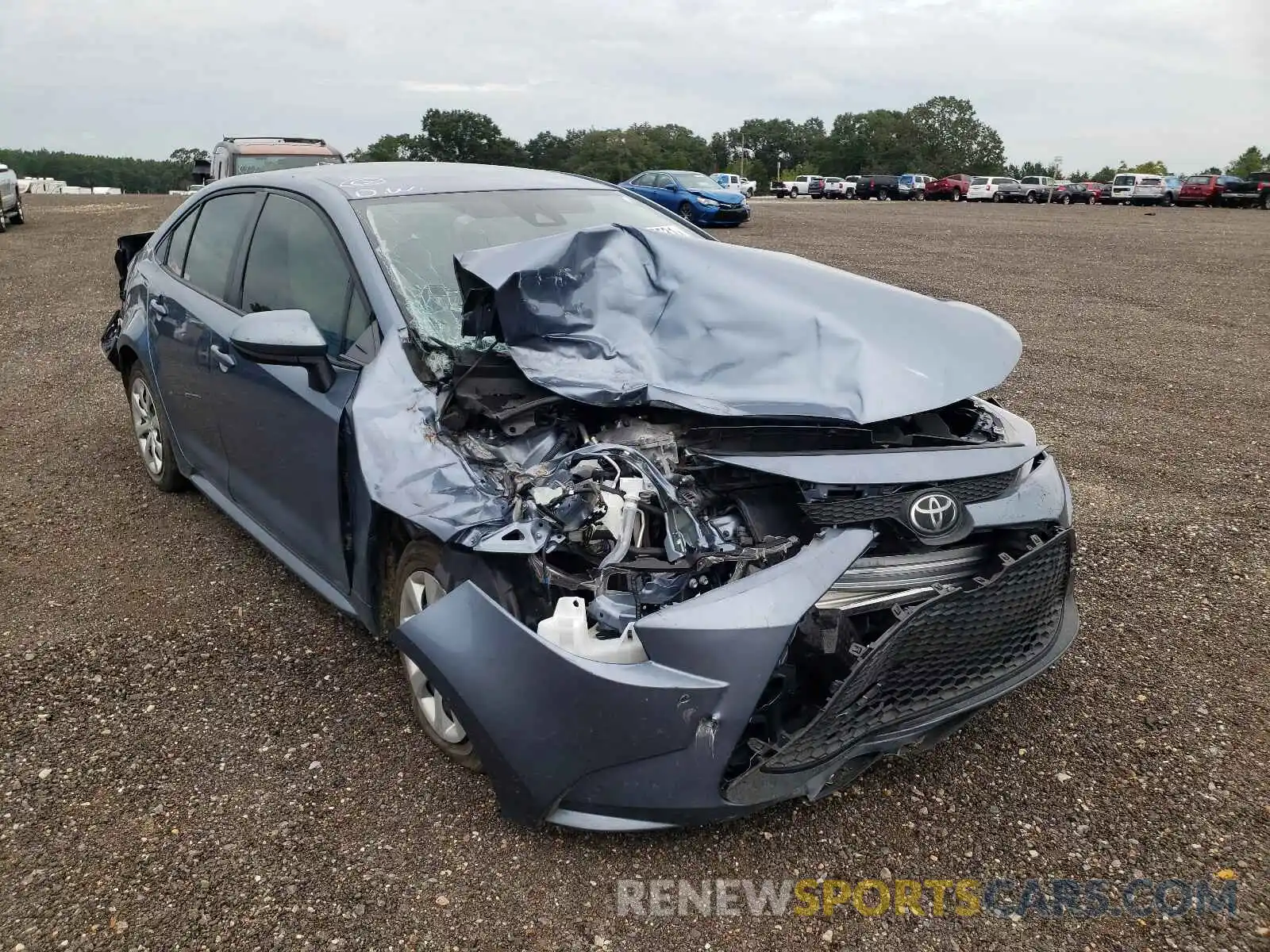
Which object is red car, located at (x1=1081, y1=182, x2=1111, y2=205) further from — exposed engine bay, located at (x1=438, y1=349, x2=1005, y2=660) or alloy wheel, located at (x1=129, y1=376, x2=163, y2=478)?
exposed engine bay, located at (x1=438, y1=349, x2=1005, y2=660)

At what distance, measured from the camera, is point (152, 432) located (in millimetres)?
4758

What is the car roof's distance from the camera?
358cm

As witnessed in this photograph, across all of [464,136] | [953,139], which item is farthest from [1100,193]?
[953,139]

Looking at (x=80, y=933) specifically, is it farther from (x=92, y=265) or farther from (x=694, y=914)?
(x=92, y=265)

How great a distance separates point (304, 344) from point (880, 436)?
1.77 meters

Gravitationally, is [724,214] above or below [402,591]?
above

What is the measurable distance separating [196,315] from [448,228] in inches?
49.2

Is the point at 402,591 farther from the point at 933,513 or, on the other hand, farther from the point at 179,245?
the point at 179,245

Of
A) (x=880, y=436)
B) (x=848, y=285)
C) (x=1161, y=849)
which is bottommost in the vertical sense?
(x=1161, y=849)

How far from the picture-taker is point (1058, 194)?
4556 cm

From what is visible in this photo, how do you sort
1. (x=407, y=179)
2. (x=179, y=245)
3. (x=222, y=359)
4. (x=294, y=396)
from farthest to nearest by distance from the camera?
(x=179, y=245)
(x=407, y=179)
(x=222, y=359)
(x=294, y=396)

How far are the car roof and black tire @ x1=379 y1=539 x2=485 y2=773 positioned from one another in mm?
1492

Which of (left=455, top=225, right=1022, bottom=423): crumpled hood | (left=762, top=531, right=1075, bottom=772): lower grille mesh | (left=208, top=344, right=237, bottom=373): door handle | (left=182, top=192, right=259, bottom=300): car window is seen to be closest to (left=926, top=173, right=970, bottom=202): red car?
(left=182, top=192, right=259, bottom=300): car window

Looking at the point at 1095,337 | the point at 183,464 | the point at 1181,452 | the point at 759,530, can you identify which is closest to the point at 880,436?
the point at 759,530
